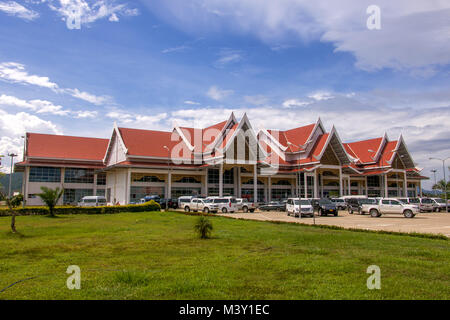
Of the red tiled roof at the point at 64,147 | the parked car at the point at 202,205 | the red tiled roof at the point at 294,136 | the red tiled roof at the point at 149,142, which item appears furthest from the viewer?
the red tiled roof at the point at 294,136

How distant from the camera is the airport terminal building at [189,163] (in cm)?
4528

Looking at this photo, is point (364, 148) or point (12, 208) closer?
point (12, 208)

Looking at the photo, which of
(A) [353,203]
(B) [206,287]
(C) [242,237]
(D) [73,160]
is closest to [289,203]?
(A) [353,203]

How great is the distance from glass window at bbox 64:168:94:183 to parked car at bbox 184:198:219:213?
20.2 m

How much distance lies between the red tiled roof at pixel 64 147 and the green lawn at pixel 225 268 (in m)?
38.2

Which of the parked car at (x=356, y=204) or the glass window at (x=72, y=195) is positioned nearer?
the parked car at (x=356, y=204)

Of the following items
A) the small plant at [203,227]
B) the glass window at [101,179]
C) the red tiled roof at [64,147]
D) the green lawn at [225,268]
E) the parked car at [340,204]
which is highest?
the red tiled roof at [64,147]

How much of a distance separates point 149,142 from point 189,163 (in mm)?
6304

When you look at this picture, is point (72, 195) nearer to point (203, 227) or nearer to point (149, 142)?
point (149, 142)

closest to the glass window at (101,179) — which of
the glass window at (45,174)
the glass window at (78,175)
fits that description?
the glass window at (78,175)

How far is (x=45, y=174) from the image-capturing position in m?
46.6

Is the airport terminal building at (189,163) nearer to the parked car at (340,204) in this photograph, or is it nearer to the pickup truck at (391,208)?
the parked car at (340,204)

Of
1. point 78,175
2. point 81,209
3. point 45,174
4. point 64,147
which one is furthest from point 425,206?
point 64,147

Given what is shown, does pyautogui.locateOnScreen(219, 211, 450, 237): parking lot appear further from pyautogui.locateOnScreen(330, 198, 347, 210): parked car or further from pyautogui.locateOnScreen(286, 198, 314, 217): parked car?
pyautogui.locateOnScreen(330, 198, 347, 210): parked car
